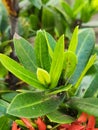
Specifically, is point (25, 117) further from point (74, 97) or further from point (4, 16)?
point (4, 16)

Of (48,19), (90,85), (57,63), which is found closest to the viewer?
(57,63)

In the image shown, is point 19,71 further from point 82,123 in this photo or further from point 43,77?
point 82,123

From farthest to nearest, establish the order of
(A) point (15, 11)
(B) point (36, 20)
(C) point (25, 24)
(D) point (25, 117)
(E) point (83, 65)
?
1. (B) point (36, 20)
2. (C) point (25, 24)
3. (A) point (15, 11)
4. (E) point (83, 65)
5. (D) point (25, 117)

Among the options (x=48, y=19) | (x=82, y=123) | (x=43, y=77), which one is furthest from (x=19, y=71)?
(x=48, y=19)

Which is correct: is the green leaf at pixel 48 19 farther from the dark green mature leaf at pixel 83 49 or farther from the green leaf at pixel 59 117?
the green leaf at pixel 59 117

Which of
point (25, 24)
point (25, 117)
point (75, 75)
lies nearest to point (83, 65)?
point (75, 75)

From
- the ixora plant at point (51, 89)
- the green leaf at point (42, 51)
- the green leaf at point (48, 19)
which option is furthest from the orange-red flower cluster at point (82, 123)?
the green leaf at point (48, 19)

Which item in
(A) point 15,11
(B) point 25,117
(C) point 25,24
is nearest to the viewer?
(B) point 25,117

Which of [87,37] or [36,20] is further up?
[87,37]
